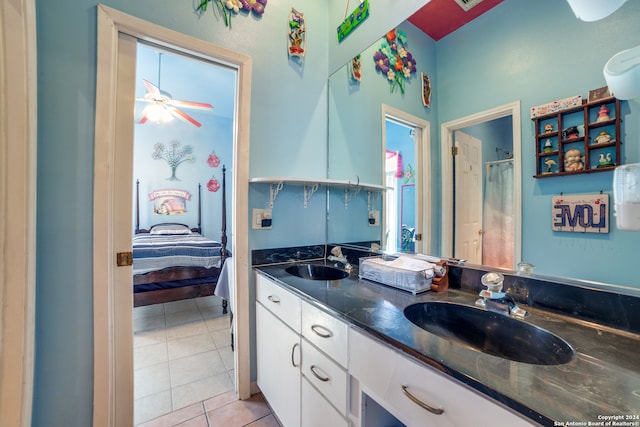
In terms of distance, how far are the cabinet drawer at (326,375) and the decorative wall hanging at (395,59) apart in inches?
57.9

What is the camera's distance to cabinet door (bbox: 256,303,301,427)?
1.12 metres

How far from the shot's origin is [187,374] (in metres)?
1.80

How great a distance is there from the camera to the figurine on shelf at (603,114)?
2.48 feet

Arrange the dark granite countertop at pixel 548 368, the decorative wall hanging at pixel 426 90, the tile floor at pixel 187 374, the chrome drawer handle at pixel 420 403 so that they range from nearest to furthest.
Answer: the dark granite countertop at pixel 548 368 → the chrome drawer handle at pixel 420 403 → the decorative wall hanging at pixel 426 90 → the tile floor at pixel 187 374

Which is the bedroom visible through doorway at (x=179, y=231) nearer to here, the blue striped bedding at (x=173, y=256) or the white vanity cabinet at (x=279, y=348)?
the blue striped bedding at (x=173, y=256)

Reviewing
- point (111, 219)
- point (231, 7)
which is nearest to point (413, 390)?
point (111, 219)

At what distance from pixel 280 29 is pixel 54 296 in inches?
75.3

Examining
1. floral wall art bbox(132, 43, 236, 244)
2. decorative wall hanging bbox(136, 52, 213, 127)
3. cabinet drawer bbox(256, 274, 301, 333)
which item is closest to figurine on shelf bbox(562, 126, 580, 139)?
cabinet drawer bbox(256, 274, 301, 333)

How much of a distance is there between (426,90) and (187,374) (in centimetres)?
245

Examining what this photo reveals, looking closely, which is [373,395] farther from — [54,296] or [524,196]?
[54,296]

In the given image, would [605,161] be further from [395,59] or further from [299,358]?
[299,358]

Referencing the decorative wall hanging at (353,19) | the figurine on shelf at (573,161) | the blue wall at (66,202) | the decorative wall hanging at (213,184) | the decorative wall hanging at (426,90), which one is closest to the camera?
the figurine on shelf at (573,161)

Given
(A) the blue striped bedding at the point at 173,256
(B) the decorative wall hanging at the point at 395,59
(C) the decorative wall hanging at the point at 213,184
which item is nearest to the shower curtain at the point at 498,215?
(B) the decorative wall hanging at the point at 395,59

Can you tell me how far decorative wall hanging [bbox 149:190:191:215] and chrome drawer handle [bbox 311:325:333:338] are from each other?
4.63m
